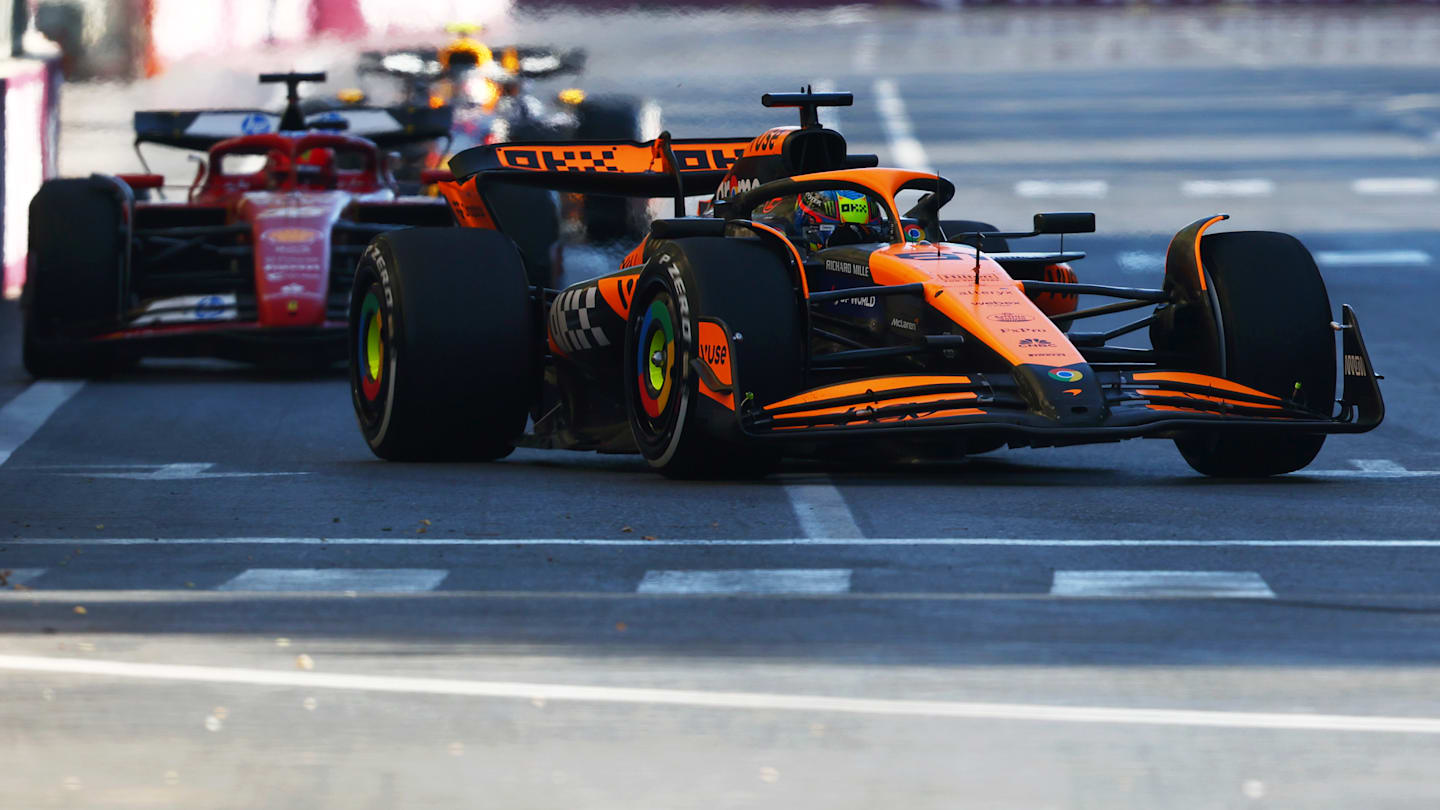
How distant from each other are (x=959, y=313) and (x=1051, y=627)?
3180 mm

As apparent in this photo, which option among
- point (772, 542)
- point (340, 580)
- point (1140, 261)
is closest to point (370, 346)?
point (772, 542)

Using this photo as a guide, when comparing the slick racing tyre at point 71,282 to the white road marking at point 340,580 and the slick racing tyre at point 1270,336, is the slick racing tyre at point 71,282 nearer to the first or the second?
the slick racing tyre at point 1270,336

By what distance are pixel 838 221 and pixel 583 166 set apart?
1.67 meters

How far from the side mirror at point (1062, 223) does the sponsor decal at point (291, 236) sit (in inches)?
257

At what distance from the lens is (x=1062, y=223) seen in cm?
1093

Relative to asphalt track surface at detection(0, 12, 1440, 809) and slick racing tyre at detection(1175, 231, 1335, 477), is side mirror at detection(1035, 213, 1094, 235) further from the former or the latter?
asphalt track surface at detection(0, 12, 1440, 809)

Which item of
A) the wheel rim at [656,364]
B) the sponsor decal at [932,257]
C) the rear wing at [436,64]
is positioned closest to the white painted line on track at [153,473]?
the wheel rim at [656,364]

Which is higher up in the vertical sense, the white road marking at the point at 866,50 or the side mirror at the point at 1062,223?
the side mirror at the point at 1062,223

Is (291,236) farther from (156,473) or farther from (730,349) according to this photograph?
(730,349)

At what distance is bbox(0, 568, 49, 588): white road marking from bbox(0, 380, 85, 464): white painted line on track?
3903mm

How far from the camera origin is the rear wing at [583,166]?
1202 cm

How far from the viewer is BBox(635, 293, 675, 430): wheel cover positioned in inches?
399

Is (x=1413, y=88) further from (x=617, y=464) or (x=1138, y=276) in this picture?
(x=617, y=464)

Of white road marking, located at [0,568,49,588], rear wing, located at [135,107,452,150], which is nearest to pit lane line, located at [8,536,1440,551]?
white road marking, located at [0,568,49,588]
